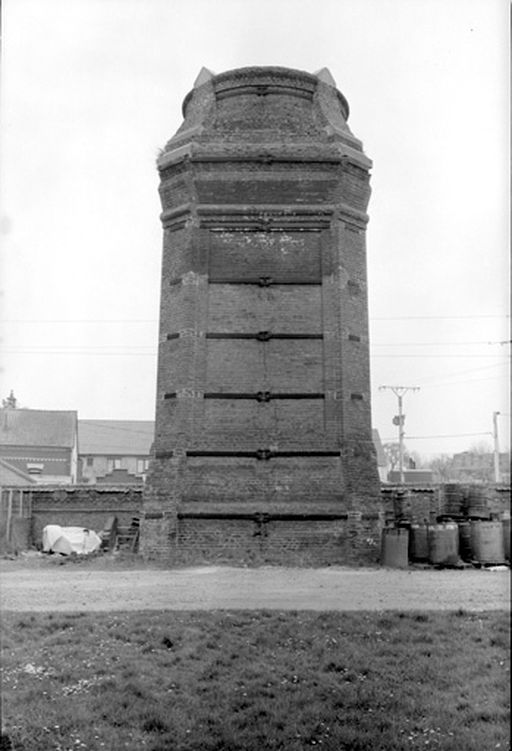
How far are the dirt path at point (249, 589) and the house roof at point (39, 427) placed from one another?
155ft

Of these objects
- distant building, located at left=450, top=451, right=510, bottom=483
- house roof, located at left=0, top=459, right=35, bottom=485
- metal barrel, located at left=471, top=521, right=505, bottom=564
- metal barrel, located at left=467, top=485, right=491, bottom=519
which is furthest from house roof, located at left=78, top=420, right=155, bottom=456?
metal barrel, located at left=471, top=521, right=505, bottom=564

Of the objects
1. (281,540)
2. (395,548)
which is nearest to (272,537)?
(281,540)

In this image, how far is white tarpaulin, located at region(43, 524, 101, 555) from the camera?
18906 millimetres

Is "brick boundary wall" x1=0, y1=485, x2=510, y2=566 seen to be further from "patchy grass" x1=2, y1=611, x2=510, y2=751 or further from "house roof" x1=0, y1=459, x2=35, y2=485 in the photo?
"house roof" x1=0, y1=459, x2=35, y2=485

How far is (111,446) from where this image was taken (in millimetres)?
73062

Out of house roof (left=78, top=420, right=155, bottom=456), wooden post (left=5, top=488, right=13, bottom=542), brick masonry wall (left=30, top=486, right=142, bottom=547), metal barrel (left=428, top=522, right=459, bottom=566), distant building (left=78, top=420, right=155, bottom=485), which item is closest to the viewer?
metal barrel (left=428, top=522, right=459, bottom=566)

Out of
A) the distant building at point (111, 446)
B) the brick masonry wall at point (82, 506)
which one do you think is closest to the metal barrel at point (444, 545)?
the brick masonry wall at point (82, 506)

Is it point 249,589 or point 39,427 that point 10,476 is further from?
point 39,427

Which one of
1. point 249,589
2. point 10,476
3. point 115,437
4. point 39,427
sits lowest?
point 249,589

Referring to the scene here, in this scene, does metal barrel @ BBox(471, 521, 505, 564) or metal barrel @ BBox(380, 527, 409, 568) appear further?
metal barrel @ BBox(380, 527, 409, 568)

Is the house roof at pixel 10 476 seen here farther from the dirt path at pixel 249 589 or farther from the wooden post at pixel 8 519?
the dirt path at pixel 249 589

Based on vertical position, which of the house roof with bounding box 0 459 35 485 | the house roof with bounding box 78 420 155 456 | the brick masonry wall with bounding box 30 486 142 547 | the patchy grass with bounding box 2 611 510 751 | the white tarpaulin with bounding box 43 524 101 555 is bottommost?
the white tarpaulin with bounding box 43 524 101 555

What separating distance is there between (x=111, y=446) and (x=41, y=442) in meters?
13.5

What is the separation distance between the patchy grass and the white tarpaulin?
35.3ft
